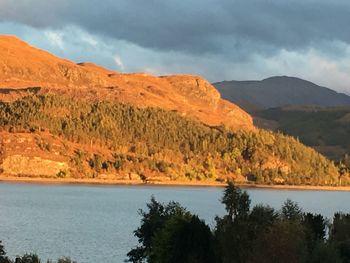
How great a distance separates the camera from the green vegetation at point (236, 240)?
63.4 metres

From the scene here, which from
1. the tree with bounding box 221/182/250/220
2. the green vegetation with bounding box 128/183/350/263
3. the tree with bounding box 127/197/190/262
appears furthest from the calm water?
the tree with bounding box 221/182/250/220

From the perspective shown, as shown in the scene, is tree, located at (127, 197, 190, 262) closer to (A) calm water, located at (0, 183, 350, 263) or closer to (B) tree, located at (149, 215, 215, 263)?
(B) tree, located at (149, 215, 215, 263)

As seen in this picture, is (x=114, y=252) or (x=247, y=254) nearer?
(x=247, y=254)

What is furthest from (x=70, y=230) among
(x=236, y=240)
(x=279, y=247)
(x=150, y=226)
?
(x=279, y=247)

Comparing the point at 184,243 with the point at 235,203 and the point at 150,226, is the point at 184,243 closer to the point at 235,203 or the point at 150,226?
the point at 235,203

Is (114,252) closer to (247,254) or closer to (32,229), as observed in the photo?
(32,229)

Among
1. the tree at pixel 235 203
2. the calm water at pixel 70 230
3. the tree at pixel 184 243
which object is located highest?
the tree at pixel 235 203

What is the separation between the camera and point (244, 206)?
80812 mm

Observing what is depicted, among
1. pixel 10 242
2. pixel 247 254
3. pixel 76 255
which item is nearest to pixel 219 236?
pixel 247 254

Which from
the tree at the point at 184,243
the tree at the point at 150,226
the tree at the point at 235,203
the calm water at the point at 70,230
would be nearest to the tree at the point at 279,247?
the tree at the point at 184,243

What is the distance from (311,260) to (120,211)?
121633 millimetres

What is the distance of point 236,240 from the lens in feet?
226

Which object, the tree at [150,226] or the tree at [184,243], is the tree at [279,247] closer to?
the tree at [184,243]

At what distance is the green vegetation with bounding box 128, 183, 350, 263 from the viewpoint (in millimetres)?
63406
